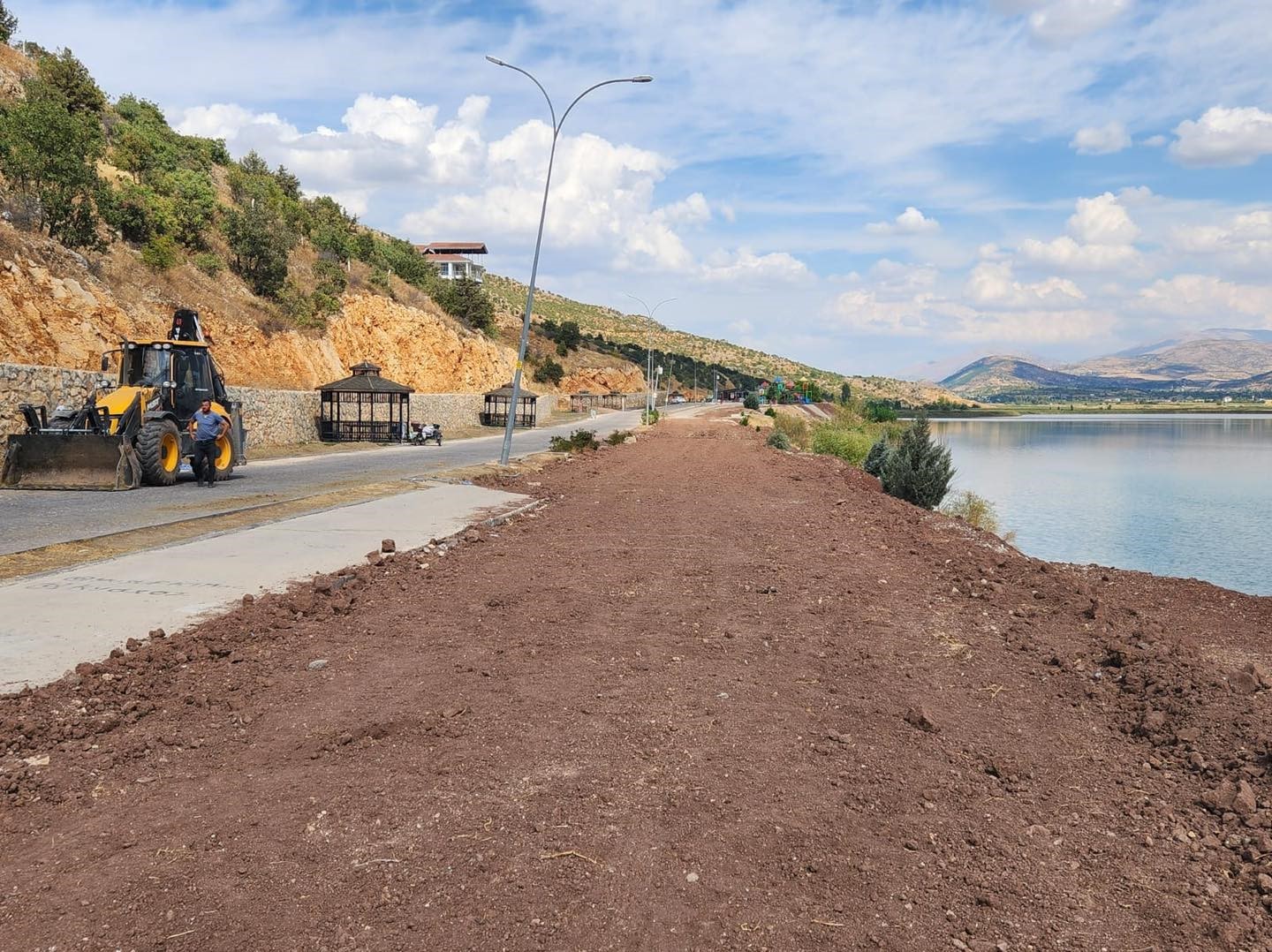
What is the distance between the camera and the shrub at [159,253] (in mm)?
31966

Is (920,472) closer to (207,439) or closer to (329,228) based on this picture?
(207,439)

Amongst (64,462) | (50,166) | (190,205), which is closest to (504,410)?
(190,205)

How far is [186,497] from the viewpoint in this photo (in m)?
15.9

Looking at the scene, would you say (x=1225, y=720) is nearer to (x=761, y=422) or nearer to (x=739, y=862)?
(x=739, y=862)

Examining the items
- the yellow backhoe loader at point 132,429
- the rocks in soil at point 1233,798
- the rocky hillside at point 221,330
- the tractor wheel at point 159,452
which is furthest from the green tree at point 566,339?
the rocks in soil at point 1233,798

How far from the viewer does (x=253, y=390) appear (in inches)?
1208

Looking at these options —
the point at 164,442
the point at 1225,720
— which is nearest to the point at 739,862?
the point at 1225,720

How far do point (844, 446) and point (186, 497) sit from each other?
30.2 m

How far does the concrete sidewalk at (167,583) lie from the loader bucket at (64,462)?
212 inches

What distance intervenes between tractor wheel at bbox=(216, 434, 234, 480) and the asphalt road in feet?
0.83

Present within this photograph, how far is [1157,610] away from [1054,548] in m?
13.2

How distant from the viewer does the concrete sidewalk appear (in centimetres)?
654

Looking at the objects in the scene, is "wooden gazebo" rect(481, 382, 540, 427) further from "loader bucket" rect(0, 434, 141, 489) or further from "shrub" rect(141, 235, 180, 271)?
"loader bucket" rect(0, 434, 141, 489)

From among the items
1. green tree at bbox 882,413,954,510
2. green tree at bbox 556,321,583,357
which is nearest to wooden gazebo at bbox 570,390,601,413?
green tree at bbox 556,321,583,357
